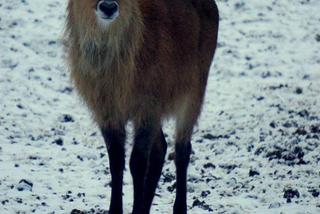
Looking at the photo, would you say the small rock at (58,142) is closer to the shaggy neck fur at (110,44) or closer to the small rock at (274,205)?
the shaggy neck fur at (110,44)

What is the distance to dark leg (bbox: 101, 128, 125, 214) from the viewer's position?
605cm

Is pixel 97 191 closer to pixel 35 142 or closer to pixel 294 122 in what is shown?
pixel 35 142

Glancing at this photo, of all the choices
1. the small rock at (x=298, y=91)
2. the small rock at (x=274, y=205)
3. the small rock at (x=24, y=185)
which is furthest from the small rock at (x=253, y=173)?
the small rock at (x=298, y=91)

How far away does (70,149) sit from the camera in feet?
27.6

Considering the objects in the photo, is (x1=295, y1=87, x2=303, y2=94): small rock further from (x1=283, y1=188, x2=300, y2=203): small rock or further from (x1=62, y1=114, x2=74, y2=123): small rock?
(x1=283, y1=188, x2=300, y2=203): small rock

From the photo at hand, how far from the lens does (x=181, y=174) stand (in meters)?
6.83

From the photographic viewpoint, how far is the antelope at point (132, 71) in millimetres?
5797

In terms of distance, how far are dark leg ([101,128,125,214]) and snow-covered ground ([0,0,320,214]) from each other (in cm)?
52

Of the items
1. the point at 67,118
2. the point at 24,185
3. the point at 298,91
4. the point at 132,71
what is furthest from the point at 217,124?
the point at 132,71

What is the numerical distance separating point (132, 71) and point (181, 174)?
4.79ft

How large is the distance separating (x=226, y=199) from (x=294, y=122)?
249 cm

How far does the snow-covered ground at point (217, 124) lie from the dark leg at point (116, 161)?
515mm

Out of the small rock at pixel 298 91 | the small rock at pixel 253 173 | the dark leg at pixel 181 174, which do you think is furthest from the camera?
the small rock at pixel 298 91

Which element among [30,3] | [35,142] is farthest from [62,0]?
[35,142]
